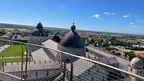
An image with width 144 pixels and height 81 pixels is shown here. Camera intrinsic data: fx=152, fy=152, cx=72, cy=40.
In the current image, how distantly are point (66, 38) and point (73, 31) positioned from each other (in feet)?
5.41

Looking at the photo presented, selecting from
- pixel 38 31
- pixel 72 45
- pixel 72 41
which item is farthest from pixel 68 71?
pixel 38 31

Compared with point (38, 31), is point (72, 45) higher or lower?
lower

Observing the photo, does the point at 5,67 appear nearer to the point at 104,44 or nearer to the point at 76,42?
the point at 76,42

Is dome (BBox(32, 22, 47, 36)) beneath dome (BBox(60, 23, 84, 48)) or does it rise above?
above

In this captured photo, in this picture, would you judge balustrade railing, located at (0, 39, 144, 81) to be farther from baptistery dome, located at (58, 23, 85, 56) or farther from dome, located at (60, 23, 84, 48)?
dome, located at (60, 23, 84, 48)

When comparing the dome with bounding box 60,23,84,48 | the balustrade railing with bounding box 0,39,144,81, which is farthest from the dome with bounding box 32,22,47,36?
the dome with bounding box 60,23,84,48

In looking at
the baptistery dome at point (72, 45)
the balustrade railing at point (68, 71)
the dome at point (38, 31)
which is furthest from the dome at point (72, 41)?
the dome at point (38, 31)

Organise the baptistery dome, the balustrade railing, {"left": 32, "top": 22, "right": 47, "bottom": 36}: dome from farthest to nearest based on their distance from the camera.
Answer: {"left": 32, "top": 22, "right": 47, "bottom": 36}: dome
the baptistery dome
the balustrade railing

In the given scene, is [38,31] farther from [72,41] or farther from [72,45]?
[72,45]

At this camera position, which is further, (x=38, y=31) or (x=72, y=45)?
(x=38, y=31)

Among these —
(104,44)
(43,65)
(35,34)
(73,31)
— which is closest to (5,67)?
(43,65)

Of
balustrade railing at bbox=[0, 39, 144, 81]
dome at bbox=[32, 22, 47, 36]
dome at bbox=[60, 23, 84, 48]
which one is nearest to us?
balustrade railing at bbox=[0, 39, 144, 81]

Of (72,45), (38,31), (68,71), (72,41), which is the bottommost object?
(72,45)

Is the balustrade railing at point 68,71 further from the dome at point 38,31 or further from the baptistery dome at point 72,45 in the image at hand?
the dome at point 38,31
